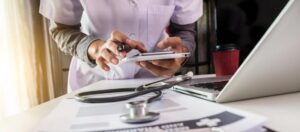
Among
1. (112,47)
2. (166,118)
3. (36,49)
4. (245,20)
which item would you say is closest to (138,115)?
(166,118)

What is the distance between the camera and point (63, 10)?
0.99m

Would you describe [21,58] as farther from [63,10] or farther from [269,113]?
[269,113]

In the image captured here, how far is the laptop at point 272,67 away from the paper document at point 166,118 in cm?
4

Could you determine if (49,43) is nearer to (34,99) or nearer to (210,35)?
(34,99)

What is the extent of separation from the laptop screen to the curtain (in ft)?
4.43

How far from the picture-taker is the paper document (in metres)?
0.37

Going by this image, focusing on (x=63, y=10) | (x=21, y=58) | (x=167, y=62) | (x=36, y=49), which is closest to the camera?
(x=167, y=62)

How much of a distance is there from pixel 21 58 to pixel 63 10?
135 cm

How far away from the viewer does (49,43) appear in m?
2.46

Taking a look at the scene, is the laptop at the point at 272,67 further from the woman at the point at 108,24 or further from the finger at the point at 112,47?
the woman at the point at 108,24

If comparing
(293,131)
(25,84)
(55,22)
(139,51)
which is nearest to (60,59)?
(25,84)

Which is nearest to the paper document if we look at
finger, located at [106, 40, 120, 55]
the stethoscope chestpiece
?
the stethoscope chestpiece

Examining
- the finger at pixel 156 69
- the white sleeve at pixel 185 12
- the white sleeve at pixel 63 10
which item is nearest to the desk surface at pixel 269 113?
the finger at pixel 156 69

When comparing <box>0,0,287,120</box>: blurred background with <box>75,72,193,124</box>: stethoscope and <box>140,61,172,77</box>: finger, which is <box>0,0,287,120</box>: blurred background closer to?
<box>140,61,172,77</box>: finger
